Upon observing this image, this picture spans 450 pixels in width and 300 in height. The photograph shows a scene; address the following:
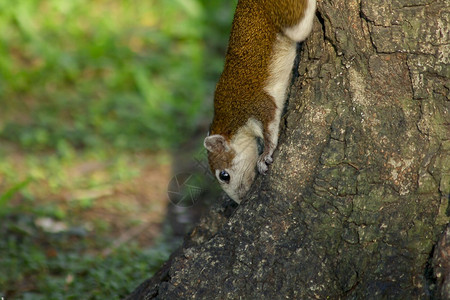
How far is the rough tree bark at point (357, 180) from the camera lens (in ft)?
8.21

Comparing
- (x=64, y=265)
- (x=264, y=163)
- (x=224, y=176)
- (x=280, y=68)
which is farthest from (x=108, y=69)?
(x=264, y=163)

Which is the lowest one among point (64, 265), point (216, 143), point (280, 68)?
point (64, 265)

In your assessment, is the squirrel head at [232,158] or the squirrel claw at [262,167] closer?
the squirrel claw at [262,167]

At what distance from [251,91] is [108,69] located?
3.74 meters

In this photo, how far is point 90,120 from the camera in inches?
243

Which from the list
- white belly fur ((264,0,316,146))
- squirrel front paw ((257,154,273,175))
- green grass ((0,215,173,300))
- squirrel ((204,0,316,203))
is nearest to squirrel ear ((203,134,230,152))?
squirrel ((204,0,316,203))

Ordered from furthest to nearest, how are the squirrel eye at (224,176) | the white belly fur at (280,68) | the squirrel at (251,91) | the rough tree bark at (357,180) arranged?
the squirrel eye at (224,176) < the squirrel at (251,91) < the white belly fur at (280,68) < the rough tree bark at (357,180)

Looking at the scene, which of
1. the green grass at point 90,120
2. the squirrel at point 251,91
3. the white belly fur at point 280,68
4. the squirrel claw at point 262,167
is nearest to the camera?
the squirrel claw at point 262,167

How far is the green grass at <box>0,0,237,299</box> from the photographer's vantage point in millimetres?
3949

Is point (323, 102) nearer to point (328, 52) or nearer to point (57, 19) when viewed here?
point (328, 52)

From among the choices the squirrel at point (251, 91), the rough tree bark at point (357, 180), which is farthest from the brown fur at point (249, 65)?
the rough tree bark at point (357, 180)

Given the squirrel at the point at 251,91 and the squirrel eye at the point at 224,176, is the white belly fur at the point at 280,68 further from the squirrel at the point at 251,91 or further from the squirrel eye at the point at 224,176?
the squirrel eye at the point at 224,176

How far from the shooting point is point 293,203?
2662 millimetres

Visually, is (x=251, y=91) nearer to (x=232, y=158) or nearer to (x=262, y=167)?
(x=232, y=158)
